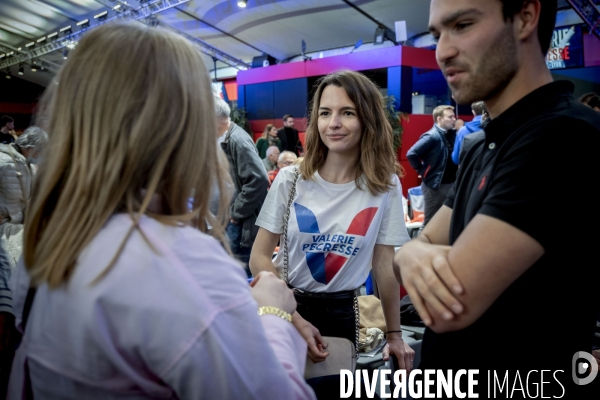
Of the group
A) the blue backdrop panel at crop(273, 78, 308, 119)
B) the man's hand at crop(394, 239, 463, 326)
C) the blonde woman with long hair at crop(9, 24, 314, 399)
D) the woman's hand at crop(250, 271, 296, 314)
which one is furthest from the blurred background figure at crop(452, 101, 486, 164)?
the blue backdrop panel at crop(273, 78, 308, 119)

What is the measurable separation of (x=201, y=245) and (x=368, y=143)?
1270 mm

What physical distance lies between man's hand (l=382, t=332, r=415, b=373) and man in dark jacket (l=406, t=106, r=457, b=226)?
3897 millimetres

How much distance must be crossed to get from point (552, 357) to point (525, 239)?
27 centimetres

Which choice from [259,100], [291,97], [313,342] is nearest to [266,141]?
[291,97]

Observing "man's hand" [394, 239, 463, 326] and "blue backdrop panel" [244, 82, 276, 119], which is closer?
"man's hand" [394, 239, 463, 326]

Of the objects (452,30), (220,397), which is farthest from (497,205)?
(220,397)

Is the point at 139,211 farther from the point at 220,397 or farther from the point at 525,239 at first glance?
the point at 525,239

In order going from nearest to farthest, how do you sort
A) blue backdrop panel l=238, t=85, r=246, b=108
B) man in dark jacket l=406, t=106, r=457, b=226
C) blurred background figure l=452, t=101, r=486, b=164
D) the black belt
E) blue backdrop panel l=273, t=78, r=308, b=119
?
the black belt → blurred background figure l=452, t=101, r=486, b=164 → man in dark jacket l=406, t=106, r=457, b=226 → blue backdrop panel l=273, t=78, r=308, b=119 → blue backdrop panel l=238, t=85, r=246, b=108

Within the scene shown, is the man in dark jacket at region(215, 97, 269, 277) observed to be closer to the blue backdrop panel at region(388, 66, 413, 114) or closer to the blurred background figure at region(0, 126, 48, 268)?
the blurred background figure at region(0, 126, 48, 268)

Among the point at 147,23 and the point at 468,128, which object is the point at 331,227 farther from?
the point at 147,23

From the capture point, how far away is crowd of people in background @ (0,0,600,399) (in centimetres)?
72

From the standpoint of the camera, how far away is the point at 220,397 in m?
0.74

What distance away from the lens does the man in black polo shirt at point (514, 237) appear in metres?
0.88

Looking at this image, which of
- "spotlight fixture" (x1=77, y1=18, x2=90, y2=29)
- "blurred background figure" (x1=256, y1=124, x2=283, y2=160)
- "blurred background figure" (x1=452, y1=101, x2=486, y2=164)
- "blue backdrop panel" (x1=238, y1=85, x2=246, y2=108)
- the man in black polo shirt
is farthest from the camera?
"spotlight fixture" (x1=77, y1=18, x2=90, y2=29)
